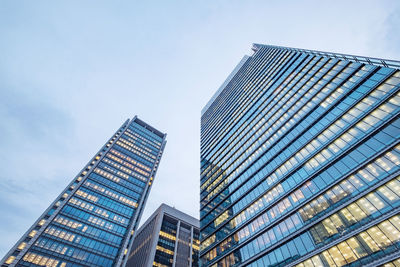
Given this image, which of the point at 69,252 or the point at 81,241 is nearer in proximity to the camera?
the point at 69,252

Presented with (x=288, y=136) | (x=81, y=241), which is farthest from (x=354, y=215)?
(x=81, y=241)

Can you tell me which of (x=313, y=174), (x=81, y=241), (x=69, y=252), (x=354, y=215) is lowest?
(x=354, y=215)

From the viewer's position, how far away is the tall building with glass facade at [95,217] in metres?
50.4

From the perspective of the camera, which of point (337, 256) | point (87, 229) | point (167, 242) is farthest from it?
point (167, 242)

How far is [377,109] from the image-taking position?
96.2 feet

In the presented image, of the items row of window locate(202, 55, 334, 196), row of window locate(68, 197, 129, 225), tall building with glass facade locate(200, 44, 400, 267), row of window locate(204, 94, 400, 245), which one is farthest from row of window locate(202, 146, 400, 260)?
row of window locate(68, 197, 129, 225)

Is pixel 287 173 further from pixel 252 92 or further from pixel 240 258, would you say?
pixel 252 92

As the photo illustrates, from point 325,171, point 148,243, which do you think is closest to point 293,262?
point 325,171

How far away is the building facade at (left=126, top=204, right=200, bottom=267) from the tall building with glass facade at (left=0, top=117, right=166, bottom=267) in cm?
1143

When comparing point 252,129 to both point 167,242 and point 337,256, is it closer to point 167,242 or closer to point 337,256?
point 337,256

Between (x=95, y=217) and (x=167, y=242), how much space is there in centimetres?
2931

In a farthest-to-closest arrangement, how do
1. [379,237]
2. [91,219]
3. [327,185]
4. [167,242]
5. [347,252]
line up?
[167,242], [91,219], [327,185], [347,252], [379,237]

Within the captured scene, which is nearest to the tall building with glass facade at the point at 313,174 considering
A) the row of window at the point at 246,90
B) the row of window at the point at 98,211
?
the row of window at the point at 246,90

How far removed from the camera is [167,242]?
7900 cm
